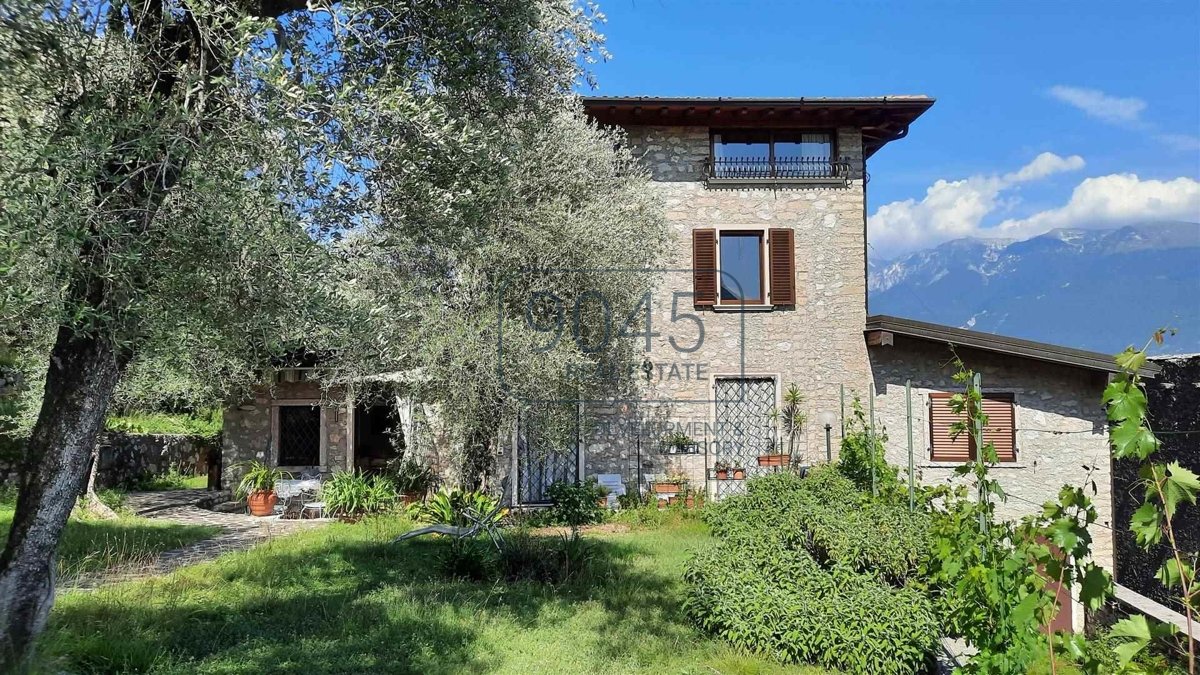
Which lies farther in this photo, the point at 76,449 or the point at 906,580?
the point at 906,580

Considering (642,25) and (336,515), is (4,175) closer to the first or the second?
(642,25)

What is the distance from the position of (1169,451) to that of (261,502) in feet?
46.1

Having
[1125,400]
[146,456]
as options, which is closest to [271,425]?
[146,456]

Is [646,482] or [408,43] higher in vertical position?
[408,43]

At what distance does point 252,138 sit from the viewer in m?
4.18

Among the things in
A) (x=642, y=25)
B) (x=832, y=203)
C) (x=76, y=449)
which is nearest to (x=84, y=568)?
(x=76, y=449)

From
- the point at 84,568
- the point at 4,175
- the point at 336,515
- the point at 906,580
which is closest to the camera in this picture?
the point at 4,175

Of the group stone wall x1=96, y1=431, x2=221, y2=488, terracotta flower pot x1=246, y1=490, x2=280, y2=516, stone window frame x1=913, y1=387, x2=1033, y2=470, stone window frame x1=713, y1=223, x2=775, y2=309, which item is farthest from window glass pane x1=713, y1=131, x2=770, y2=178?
stone wall x1=96, y1=431, x2=221, y2=488

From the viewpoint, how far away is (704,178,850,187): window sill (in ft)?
43.1

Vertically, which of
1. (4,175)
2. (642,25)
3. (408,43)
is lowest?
(4,175)

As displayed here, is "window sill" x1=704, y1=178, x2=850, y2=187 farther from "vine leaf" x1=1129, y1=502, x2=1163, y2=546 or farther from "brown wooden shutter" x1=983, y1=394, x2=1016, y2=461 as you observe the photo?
"vine leaf" x1=1129, y1=502, x2=1163, y2=546

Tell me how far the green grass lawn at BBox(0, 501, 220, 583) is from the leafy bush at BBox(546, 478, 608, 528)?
5.11 metres

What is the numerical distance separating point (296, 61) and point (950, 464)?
12.1m

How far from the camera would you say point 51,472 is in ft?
13.7
